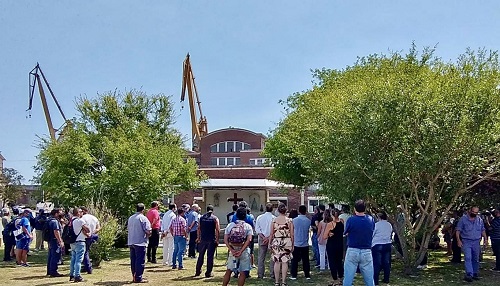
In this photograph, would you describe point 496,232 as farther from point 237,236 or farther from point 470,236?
point 237,236

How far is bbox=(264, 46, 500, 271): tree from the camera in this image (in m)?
12.5

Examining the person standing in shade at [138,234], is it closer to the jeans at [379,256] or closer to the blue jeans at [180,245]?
the blue jeans at [180,245]

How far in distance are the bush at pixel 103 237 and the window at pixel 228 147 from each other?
51749 millimetres

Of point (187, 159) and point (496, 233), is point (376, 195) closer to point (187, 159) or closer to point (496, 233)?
point (496, 233)

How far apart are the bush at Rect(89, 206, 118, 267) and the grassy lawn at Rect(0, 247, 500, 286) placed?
1.12 feet

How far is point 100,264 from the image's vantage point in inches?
622

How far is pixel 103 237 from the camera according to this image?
15562 mm

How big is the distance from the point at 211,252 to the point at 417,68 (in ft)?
35.3

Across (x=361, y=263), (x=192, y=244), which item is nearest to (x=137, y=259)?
(x=361, y=263)

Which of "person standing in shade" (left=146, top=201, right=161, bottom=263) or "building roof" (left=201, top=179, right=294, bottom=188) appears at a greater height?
"building roof" (left=201, top=179, right=294, bottom=188)

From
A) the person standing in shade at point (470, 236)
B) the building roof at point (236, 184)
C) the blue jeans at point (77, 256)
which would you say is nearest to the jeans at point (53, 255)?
the blue jeans at point (77, 256)

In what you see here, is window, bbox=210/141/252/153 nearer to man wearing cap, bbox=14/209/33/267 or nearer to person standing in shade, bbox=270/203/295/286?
man wearing cap, bbox=14/209/33/267

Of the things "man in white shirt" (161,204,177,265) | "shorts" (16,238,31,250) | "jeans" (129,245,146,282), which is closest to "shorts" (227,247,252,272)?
"jeans" (129,245,146,282)

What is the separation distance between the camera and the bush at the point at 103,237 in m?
15.3
